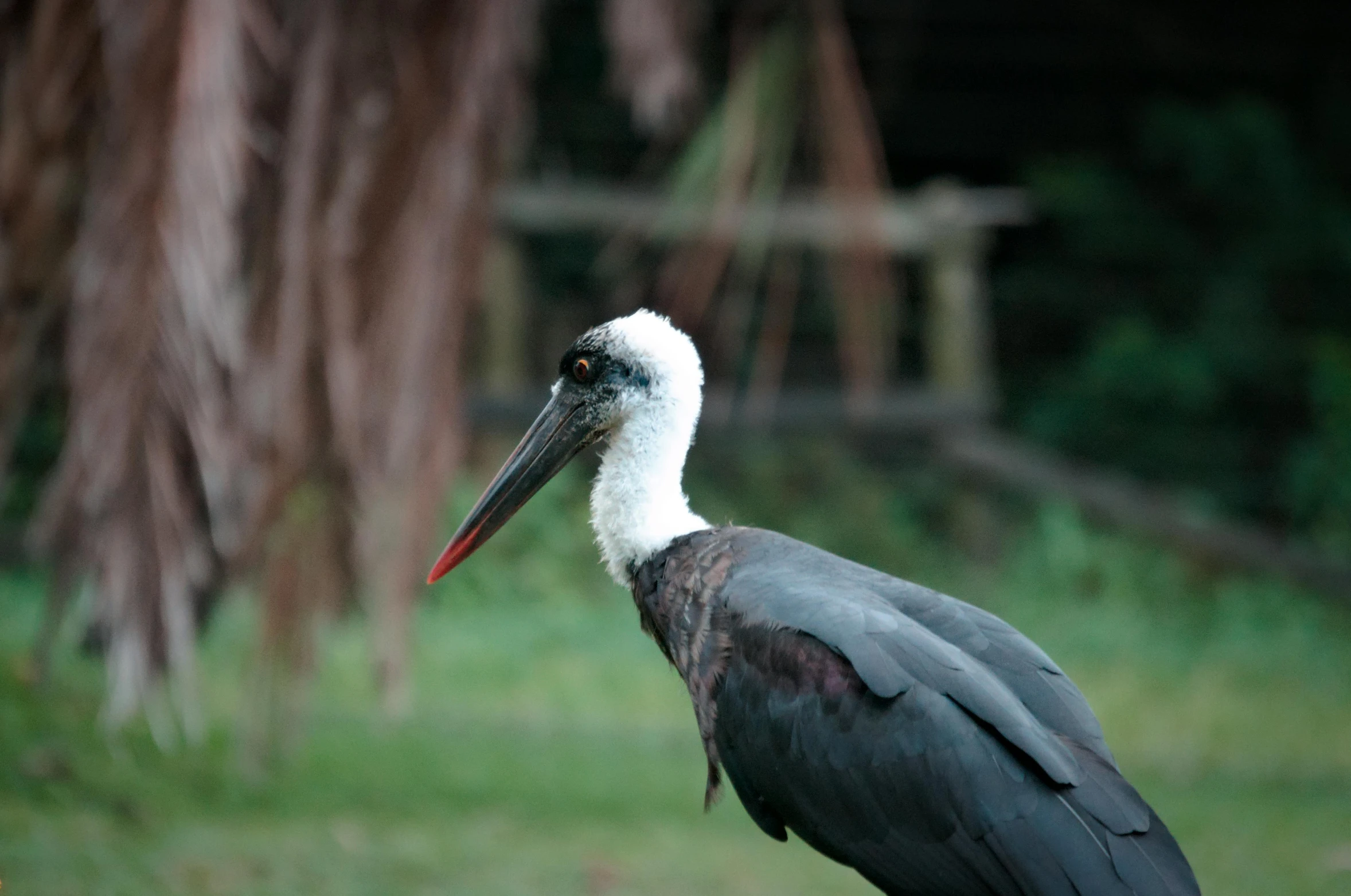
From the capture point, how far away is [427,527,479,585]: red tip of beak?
2.55 m

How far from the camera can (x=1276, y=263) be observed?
283 inches

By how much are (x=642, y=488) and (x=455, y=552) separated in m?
0.34

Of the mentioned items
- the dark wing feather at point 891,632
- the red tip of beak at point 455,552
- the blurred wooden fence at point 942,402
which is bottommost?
the dark wing feather at point 891,632

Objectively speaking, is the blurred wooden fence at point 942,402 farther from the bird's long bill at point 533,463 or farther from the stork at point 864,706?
the stork at point 864,706

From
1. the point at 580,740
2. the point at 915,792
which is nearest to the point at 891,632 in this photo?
the point at 915,792

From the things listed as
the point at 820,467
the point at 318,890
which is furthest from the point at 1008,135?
the point at 318,890

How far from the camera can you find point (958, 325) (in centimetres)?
640

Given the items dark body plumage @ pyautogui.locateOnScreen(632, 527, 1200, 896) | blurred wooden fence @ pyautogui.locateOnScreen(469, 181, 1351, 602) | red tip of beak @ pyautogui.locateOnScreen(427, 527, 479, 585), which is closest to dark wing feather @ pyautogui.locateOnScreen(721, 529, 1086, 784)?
dark body plumage @ pyautogui.locateOnScreen(632, 527, 1200, 896)

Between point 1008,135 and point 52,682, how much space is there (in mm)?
5466

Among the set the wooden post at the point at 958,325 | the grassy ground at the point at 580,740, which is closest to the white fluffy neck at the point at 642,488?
the grassy ground at the point at 580,740

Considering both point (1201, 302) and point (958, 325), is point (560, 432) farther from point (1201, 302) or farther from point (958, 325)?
point (1201, 302)

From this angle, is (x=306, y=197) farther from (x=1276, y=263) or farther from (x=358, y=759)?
(x=1276, y=263)

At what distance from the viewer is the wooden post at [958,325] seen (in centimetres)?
623

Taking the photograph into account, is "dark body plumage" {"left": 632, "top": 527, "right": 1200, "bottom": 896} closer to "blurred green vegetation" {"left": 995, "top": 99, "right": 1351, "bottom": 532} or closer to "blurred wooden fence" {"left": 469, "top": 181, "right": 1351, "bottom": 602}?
"blurred wooden fence" {"left": 469, "top": 181, "right": 1351, "bottom": 602}
